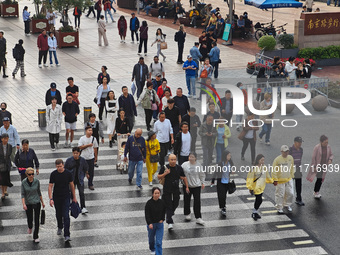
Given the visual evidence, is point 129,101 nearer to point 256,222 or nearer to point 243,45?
point 256,222

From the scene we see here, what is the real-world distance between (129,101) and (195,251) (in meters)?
7.13

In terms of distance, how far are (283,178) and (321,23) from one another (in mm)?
18735

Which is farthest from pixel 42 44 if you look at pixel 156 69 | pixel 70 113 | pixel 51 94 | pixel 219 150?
pixel 219 150

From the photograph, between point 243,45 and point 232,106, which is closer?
point 232,106

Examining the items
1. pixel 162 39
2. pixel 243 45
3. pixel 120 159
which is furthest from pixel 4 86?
pixel 243 45

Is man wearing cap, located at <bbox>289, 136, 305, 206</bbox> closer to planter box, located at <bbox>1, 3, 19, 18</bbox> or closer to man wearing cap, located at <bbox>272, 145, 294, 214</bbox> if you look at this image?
man wearing cap, located at <bbox>272, 145, 294, 214</bbox>

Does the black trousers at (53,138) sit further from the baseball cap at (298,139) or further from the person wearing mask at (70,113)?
the baseball cap at (298,139)

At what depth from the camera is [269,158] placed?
48.2 ft

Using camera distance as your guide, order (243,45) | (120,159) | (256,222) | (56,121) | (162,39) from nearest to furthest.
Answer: (256,222) → (120,159) → (56,121) → (162,39) → (243,45)

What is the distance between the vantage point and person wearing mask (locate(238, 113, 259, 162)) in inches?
571

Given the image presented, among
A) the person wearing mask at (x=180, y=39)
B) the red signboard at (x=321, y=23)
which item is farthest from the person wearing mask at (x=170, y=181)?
the red signboard at (x=321, y=23)

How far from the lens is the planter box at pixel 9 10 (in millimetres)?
45731

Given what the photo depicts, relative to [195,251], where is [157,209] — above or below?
above

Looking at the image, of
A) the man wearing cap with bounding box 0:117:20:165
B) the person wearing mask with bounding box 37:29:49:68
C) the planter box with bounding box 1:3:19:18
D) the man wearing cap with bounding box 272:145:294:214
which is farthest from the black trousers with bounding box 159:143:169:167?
the planter box with bounding box 1:3:19:18
